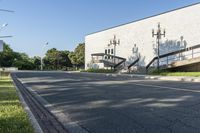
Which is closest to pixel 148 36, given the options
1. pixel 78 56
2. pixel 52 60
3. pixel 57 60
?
pixel 78 56

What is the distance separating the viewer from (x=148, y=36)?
5172cm

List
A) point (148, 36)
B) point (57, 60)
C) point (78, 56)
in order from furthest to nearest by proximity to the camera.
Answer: point (57, 60)
point (78, 56)
point (148, 36)

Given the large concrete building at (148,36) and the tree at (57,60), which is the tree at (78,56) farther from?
the large concrete building at (148,36)

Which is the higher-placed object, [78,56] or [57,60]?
[78,56]

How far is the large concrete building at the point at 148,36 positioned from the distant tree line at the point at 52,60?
21.9 meters

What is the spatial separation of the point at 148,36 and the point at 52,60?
2104 inches

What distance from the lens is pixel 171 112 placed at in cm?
938

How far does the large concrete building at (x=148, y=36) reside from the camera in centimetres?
4341

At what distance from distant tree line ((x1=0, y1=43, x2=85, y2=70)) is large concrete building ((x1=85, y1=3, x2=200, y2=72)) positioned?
72.0 feet

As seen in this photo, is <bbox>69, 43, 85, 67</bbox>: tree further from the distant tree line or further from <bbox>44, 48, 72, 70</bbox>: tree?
<bbox>44, 48, 72, 70</bbox>: tree

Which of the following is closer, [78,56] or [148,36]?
[148,36]

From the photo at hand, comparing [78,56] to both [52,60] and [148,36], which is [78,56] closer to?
[52,60]

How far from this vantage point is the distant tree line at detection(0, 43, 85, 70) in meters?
90.5

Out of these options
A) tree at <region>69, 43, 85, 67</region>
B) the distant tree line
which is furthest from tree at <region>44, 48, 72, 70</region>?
tree at <region>69, 43, 85, 67</region>
